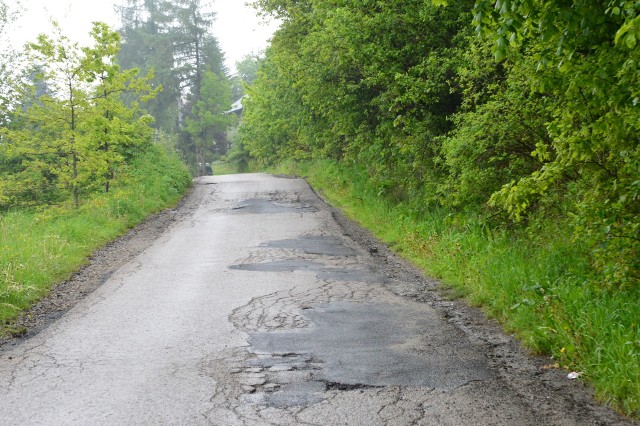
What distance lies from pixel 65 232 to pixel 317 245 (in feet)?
17.6

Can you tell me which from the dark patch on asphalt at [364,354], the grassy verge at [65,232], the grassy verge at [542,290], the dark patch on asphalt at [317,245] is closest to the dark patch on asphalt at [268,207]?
the grassy verge at [65,232]

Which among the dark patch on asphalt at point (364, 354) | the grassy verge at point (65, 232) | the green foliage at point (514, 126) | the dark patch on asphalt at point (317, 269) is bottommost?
the dark patch on asphalt at point (317, 269)

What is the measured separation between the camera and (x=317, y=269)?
10367mm

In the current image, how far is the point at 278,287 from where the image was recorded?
29.9ft

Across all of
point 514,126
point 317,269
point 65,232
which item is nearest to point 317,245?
point 317,269

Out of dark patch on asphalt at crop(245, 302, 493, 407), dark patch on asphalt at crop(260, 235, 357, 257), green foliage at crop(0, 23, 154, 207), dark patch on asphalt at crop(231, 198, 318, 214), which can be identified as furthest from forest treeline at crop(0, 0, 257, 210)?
dark patch on asphalt at crop(245, 302, 493, 407)

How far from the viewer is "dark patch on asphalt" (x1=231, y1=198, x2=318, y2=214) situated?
18.4 m

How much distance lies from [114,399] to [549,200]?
6.56m

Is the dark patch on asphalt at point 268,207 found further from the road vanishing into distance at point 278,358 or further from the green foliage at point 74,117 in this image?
the road vanishing into distance at point 278,358

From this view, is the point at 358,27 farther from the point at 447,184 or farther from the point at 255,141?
the point at 255,141

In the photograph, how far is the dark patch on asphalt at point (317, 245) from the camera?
39.1 feet

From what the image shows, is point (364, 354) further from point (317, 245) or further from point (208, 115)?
point (208, 115)

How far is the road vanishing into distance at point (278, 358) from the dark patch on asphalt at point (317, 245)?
42.4 inches

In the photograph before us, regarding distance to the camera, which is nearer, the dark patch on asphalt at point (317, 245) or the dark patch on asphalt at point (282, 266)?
the dark patch on asphalt at point (282, 266)
